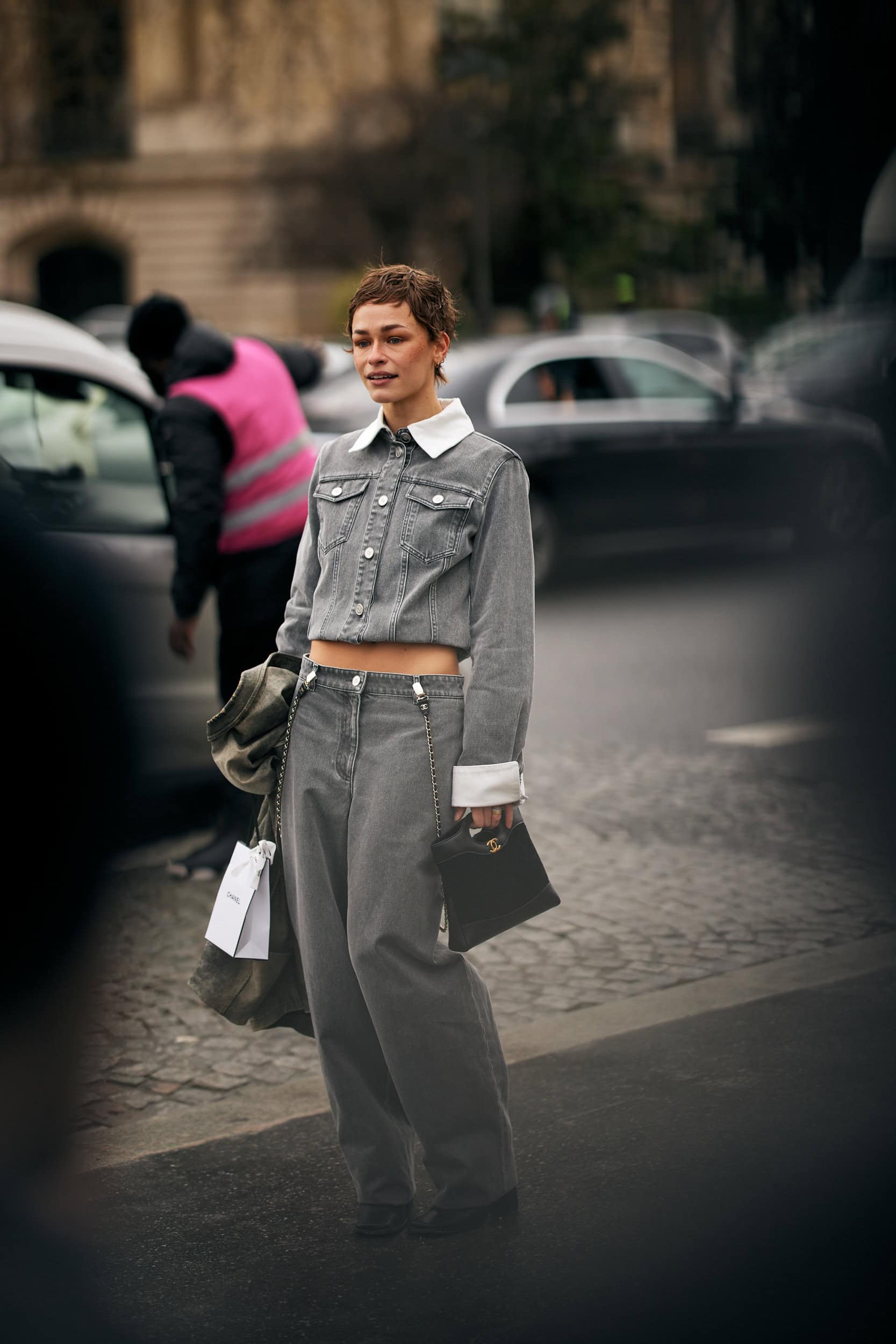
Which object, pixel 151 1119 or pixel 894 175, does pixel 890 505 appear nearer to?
pixel 894 175

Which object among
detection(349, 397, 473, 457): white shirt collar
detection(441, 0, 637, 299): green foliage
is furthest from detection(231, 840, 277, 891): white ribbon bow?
detection(441, 0, 637, 299): green foliage

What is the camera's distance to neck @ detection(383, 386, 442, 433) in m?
2.96

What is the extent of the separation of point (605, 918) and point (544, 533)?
603 cm

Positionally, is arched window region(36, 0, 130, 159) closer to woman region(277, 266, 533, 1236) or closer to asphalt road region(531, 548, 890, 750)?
asphalt road region(531, 548, 890, 750)

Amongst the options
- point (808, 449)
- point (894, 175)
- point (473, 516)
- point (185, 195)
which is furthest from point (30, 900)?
point (185, 195)

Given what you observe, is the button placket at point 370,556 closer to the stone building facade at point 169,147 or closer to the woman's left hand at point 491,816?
the woman's left hand at point 491,816

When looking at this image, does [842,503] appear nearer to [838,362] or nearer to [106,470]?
[838,362]

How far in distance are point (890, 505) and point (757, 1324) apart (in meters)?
10.2

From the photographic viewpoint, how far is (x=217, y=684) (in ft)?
17.8

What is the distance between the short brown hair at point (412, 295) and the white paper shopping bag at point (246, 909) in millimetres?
930

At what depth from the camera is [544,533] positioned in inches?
424

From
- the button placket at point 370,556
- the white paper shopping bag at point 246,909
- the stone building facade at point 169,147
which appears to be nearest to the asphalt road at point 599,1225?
the white paper shopping bag at point 246,909

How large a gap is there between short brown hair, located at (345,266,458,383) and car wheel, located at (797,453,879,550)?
9.41m

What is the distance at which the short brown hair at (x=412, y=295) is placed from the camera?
9.41 feet
